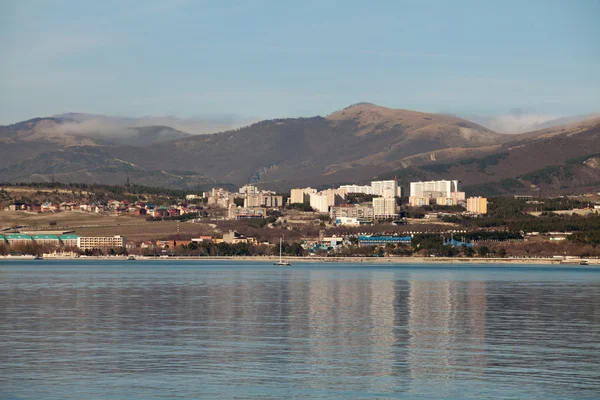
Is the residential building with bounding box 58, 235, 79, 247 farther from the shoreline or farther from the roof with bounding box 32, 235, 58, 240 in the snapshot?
the shoreline

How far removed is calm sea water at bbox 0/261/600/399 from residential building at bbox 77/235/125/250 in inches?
5221

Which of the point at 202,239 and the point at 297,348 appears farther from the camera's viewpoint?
the point at 202,239

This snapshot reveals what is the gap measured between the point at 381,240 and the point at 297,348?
15413cm

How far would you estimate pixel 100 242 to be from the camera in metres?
185

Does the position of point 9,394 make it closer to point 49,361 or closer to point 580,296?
point 49,361

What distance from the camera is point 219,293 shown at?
56.5 m

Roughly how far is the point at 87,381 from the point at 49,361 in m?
3.41

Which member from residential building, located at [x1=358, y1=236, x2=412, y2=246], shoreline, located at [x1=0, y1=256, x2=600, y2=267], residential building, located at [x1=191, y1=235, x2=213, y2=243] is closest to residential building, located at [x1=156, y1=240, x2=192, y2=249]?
residential building, located at [x1=191, y1=235, x2=213, y2=243]

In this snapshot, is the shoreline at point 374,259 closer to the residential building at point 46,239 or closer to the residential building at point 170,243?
the residential building at point 46,239

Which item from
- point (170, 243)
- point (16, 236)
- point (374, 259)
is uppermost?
point (16, 236)

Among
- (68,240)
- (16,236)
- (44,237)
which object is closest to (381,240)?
(68,240)

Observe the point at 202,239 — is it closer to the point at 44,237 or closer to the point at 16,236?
the point at 44,237

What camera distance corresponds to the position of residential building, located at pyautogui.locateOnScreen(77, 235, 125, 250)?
183375mm

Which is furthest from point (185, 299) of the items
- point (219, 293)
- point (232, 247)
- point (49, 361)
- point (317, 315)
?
point (232, 247)
